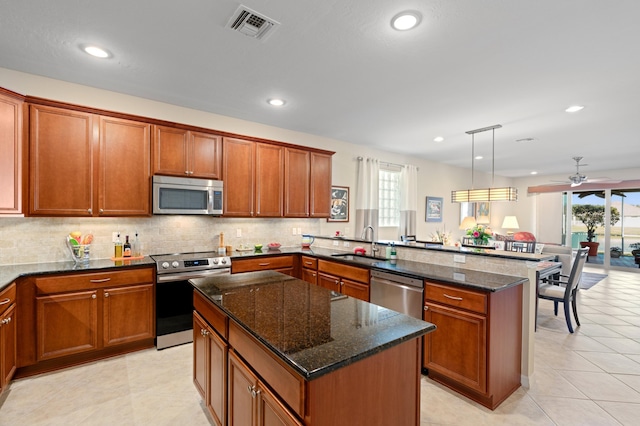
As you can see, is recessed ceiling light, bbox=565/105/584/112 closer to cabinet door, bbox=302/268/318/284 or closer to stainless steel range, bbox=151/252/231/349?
cabinet door, bbox=302/268/318/284

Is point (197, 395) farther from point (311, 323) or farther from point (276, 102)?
point (276, 102)

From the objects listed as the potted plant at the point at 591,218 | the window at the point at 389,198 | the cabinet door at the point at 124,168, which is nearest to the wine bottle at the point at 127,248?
→ the cabinet door at the point at 124,168

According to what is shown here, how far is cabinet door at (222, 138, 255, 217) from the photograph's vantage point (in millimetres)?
3941

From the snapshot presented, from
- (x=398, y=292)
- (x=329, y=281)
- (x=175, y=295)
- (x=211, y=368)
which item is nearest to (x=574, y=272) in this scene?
(x=398, y=292)

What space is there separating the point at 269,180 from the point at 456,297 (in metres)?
2.92

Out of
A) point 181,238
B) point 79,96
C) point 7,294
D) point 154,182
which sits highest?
point 79,96

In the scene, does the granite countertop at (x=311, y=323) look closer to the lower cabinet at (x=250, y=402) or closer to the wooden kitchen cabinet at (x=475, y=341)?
the lower cabinet at (x=250, y=402)

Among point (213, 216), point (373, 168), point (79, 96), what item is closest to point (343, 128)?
point (373, 168)

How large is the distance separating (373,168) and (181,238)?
3.69 meters

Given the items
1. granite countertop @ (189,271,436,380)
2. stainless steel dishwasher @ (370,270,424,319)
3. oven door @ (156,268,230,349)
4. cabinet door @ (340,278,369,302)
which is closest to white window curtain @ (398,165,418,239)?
cabinet door @ (340,278,369,302)

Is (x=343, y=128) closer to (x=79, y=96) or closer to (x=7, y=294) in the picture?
(x=79, y=96)

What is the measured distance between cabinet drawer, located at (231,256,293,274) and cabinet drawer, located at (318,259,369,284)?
0.52 metres

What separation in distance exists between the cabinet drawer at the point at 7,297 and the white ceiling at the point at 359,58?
198 centimetres

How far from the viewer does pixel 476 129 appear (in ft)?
15.1
